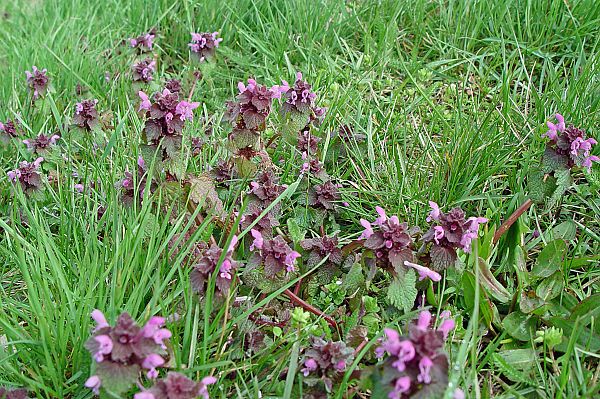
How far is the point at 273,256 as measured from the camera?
2.11 metres

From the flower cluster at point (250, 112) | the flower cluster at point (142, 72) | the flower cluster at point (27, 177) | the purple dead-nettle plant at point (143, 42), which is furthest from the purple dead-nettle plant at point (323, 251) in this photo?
the purple dead-nettle plant at point (143, 42)

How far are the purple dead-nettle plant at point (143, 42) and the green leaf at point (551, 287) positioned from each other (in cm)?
249

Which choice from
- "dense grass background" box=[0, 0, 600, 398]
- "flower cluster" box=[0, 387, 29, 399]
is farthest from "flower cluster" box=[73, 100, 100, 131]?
"flower cluster" box=[0, 387, 29, 399]

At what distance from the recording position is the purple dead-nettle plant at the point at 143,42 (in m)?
3.75

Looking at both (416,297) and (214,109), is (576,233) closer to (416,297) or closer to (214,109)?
(416,297)

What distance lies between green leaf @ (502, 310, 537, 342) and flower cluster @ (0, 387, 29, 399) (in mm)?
1413

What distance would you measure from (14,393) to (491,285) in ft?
4.79

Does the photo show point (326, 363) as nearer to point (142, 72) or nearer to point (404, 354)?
point (404, 354)

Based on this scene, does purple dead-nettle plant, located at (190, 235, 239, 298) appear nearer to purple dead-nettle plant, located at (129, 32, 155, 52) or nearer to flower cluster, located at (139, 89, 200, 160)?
flower cluster, located at (139, 89, 200, 160)

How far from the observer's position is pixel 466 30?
3.58 m

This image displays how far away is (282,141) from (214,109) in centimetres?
77

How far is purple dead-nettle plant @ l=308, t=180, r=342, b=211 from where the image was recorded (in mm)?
2580

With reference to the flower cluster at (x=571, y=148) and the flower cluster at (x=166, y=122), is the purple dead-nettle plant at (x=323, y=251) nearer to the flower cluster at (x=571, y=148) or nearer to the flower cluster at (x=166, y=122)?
the flower cluster at (x=166, y=122)

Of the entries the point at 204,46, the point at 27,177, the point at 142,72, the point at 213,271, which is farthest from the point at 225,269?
the point at 142,72
